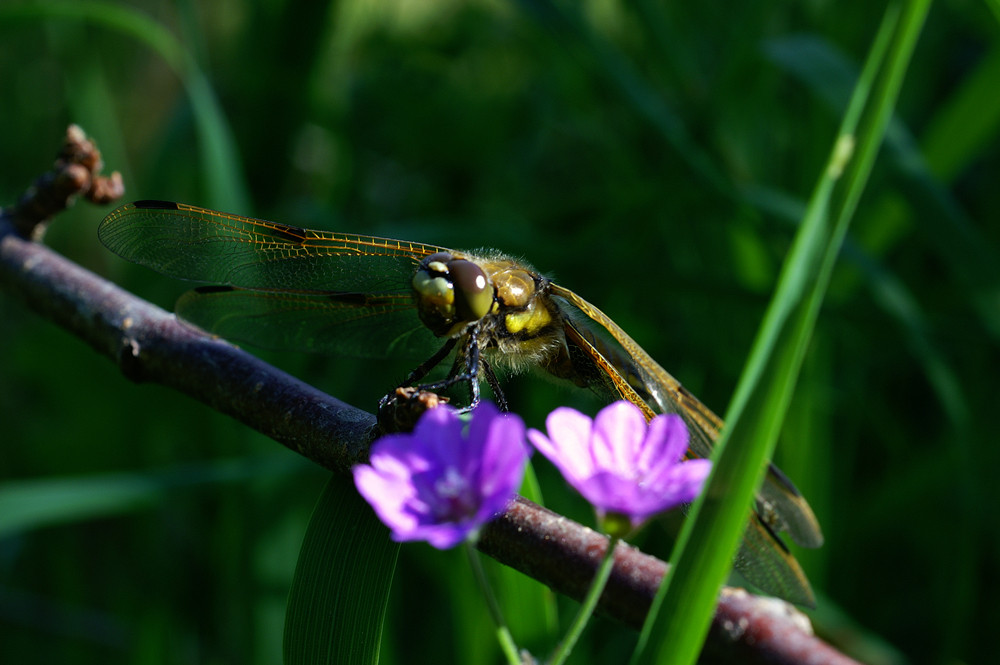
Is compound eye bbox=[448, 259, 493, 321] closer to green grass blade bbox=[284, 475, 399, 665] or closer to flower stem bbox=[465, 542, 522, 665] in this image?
green grass blade bbox=[284, 475, 399, 665]

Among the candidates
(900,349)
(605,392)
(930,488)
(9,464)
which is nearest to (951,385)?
(930,488)

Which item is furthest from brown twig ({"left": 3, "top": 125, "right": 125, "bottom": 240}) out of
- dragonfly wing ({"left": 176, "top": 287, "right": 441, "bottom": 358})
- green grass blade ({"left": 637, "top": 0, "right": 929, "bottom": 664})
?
green grass blade ({"left": 637, "top": 0, "right": 929, "bottom": 664})

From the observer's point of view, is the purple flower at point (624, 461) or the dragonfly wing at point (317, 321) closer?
the purple flower at point (624, 461)

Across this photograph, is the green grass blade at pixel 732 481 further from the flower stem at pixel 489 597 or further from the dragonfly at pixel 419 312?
the dragonfly at pixel 419 312

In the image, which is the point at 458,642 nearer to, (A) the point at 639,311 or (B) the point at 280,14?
(A) the point at 639,311

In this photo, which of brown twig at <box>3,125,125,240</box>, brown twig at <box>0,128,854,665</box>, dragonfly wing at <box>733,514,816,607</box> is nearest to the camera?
brown twig at <box>0,128,854,665</box>

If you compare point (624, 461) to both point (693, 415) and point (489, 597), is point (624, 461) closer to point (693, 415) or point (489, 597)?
point (489, 597)

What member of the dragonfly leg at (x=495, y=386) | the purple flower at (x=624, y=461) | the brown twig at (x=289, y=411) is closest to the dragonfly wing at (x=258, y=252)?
the brown twig at (x=289, y=411)

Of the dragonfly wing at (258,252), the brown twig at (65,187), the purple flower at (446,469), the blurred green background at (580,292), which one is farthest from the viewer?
the blurred green background at (580,292)
